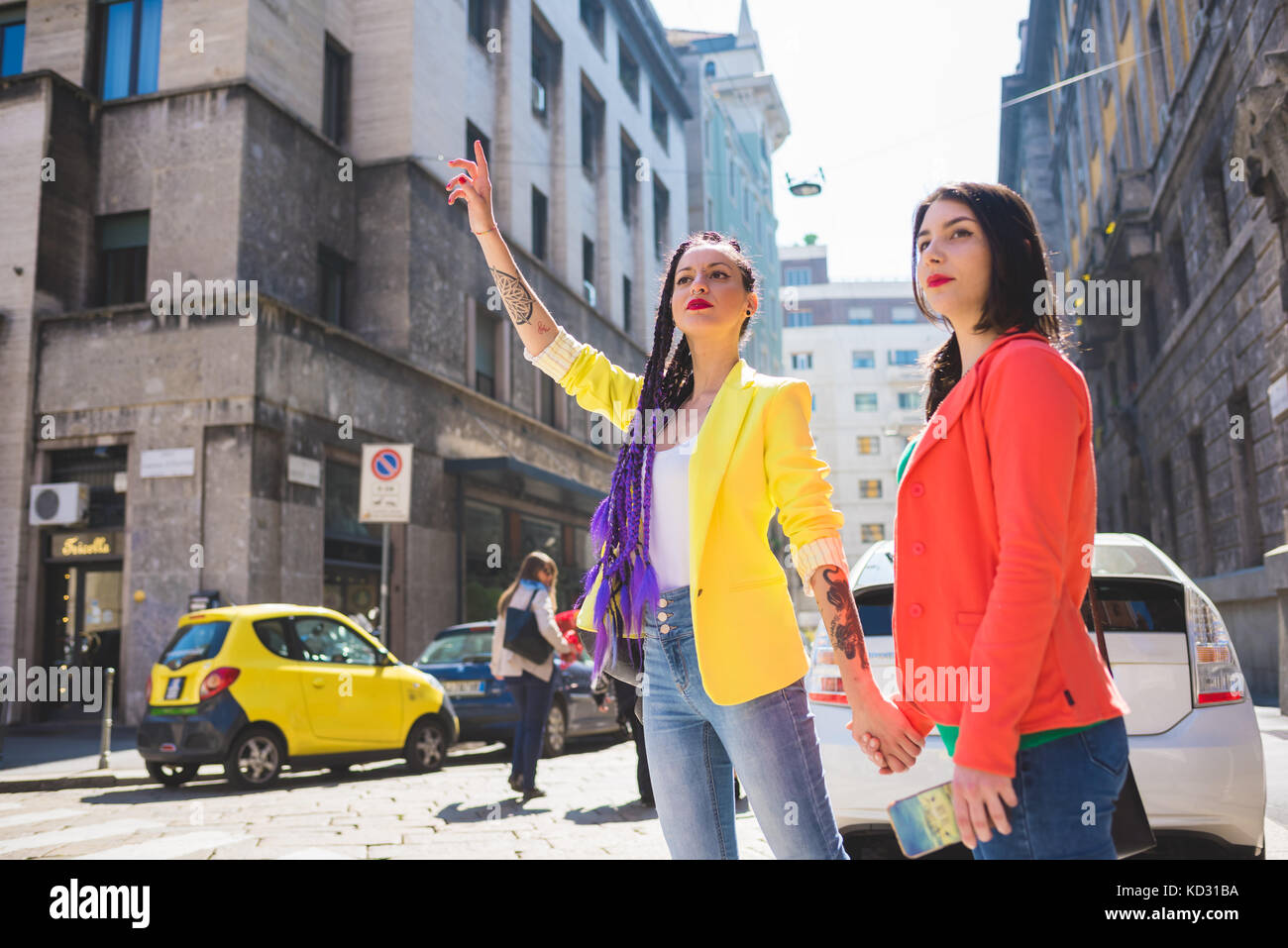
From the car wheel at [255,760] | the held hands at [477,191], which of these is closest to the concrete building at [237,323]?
the car wheel at [255,760]

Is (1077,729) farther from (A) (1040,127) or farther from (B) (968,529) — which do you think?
(A) (1040,127)

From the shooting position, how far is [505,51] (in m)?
25.4

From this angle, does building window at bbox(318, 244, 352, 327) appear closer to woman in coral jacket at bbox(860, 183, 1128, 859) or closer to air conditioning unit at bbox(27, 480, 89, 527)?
Answer: air conditioning unit at bbox(27, 480, 89, 527)

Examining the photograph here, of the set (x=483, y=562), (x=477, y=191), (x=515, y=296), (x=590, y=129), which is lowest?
(x=483, y=562)

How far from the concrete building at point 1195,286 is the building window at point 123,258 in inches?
557

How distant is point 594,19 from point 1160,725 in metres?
31.5

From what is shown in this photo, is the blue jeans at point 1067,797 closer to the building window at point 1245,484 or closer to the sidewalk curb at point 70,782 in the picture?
the sidewalk curb at point 70,782

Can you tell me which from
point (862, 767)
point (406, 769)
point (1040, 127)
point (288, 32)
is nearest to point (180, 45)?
point (288, 32)

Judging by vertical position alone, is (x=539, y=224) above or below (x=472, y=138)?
below

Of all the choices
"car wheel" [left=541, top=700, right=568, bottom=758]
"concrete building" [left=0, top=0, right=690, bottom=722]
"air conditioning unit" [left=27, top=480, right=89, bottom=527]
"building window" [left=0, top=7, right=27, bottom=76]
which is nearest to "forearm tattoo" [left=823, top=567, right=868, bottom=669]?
"car wheel" [left=541, top=700, right=568, bottom=758]

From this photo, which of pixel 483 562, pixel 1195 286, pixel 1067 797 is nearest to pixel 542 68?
pixel 483 562

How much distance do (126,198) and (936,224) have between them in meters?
18.2

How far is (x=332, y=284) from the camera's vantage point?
65.3 ft

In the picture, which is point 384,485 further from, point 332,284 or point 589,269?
point 589,269
